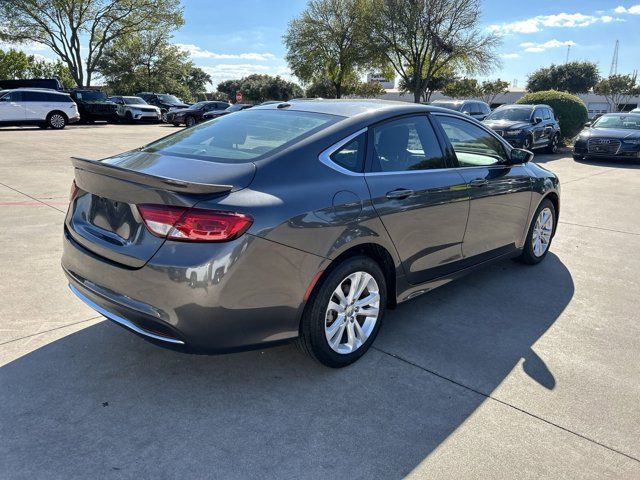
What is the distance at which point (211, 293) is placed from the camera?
250 centimetres

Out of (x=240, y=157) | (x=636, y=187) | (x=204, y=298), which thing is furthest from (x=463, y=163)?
(x=636, y=187)

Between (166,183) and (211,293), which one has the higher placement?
(166,183)

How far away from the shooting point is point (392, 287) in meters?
3.52

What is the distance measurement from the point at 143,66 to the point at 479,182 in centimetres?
5623

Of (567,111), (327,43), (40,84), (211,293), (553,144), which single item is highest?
(327,43)

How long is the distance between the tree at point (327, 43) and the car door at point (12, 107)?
23.2 meters

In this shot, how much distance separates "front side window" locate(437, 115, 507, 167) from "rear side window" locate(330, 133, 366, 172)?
103 centimetres

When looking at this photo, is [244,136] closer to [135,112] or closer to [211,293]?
[211,293]

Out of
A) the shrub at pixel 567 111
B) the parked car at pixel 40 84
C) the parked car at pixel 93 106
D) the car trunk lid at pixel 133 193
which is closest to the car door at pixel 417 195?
the car trunk lid at pixel 133 193

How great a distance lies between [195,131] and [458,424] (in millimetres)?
2653

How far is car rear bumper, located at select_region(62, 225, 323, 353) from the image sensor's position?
249cm

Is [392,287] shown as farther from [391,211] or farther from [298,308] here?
[298,308]

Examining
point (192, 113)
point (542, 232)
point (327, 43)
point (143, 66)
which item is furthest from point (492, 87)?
point (542, 232)

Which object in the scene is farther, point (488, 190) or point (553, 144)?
point (553, 144)
